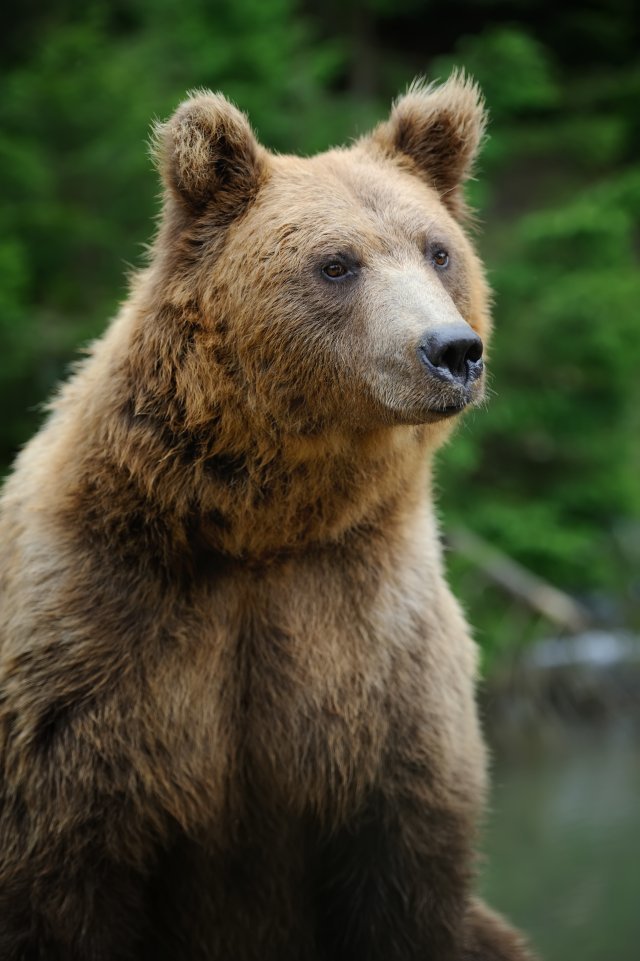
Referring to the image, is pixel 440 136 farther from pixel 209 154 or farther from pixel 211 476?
pixel 211 476

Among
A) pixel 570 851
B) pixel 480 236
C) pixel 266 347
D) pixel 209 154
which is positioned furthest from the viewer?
pixel 480 236

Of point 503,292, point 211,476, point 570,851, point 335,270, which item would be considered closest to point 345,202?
point 335,270

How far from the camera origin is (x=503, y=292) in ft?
54.0

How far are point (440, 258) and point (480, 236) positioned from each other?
42.1ft

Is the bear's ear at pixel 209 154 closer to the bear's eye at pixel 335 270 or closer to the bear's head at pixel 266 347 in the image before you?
the bear's head at pixel 266 347

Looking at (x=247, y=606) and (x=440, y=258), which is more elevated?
(x=440, y=258)

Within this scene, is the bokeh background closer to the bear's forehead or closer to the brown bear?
the brown bear

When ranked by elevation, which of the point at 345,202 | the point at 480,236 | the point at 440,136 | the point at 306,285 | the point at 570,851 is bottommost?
the point at 570,851

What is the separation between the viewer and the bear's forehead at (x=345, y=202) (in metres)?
4.34

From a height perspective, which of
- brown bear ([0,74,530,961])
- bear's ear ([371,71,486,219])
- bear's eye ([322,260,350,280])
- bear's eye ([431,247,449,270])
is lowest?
brown bear ([0,74,530,961])

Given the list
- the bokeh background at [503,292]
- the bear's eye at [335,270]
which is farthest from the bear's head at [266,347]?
the bokeh background at [503,292]

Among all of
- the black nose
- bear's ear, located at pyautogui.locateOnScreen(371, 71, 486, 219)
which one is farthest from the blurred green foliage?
the black nose

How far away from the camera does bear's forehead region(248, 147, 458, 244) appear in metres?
4.34

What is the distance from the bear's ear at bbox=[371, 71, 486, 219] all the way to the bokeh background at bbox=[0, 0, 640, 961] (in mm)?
6801
